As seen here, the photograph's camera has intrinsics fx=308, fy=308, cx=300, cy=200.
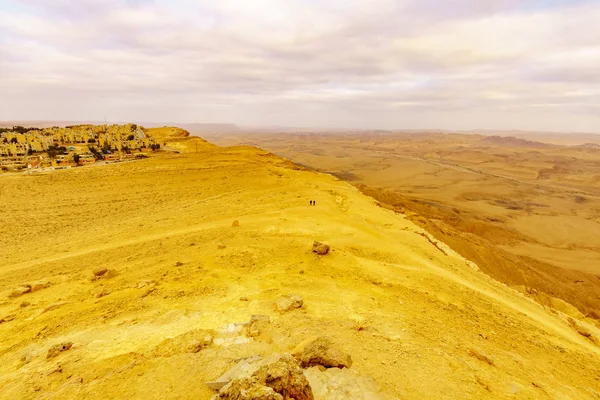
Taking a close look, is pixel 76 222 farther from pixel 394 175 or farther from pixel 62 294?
pixel 394 175

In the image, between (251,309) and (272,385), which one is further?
(251,309)

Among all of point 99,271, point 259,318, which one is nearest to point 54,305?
point 99,271

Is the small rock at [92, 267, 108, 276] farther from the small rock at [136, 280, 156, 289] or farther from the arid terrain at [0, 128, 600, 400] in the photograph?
the small rock at [136, 280, 156, 289]

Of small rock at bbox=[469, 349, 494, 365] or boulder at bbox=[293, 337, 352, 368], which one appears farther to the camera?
small rock at bbox=[469, 349, 494, 365]

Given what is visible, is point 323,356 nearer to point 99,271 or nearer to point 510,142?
point 99,271

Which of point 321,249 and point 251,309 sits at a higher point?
point 321,249

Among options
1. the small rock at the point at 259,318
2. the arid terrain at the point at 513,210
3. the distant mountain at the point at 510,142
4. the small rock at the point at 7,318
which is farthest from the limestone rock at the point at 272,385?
the distant mountain at the point at 510,142

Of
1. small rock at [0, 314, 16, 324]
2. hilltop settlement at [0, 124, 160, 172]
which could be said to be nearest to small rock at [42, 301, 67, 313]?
small rock at [0, 314, 16, 324]
